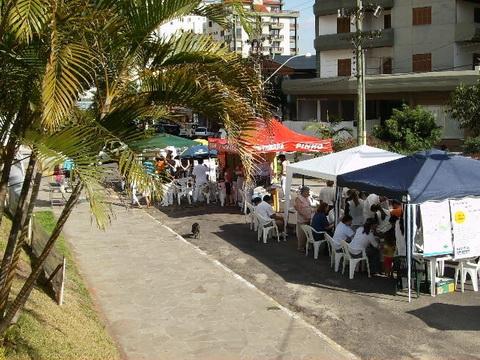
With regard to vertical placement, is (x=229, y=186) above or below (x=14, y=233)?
below

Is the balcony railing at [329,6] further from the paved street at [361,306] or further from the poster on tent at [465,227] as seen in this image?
the poster on tent at [465,227]

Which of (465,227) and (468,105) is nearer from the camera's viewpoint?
(465,227)

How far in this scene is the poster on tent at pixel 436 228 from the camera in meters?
10.3

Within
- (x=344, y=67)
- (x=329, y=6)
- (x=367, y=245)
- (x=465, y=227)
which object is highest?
(x=329, y=6)

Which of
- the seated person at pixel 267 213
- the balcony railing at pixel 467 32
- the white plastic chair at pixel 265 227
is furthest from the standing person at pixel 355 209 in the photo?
the balcony railing at pixel 467 32

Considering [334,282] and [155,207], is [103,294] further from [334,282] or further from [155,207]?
[155,207]

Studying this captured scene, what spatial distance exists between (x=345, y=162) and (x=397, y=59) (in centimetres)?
3218

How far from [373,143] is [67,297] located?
22.7 meters

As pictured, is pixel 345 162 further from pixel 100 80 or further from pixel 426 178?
pixel 100 80

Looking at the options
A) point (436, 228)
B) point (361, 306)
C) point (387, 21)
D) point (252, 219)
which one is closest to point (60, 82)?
point (361, 306)

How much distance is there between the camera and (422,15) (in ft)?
138

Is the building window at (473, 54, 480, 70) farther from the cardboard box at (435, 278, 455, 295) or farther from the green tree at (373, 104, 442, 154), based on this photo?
the cardboard box at (435, 278, 455, 295)

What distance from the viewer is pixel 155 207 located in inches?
804

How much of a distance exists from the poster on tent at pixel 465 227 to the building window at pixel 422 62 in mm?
32884
